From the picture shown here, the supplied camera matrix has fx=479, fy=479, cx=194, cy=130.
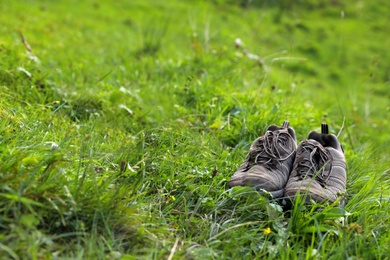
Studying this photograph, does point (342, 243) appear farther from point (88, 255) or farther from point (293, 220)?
point (88, 255)

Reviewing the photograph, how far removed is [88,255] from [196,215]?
795 millimetres

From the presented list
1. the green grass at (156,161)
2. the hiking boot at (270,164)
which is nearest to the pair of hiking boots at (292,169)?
the hiking boot at (270,164)

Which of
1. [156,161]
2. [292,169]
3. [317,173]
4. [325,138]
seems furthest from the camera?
[325,138]

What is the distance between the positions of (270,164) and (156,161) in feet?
2.45

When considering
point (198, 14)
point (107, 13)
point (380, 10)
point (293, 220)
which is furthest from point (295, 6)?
point (293, 220)

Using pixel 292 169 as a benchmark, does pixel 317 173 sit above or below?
above

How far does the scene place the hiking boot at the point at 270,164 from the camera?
2.94 m

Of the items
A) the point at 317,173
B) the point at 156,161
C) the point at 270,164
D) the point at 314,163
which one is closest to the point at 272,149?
the point at 270,164

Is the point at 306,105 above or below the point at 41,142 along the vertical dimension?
below

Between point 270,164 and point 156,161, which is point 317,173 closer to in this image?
point 270,164

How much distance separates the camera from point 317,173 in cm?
288

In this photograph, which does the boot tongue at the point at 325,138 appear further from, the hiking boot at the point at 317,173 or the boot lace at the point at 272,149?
the boot lace at the point at 272,149

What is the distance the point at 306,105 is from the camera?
529 cm

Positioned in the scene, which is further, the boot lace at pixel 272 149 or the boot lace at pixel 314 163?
the boot lace at pixel 272 149
